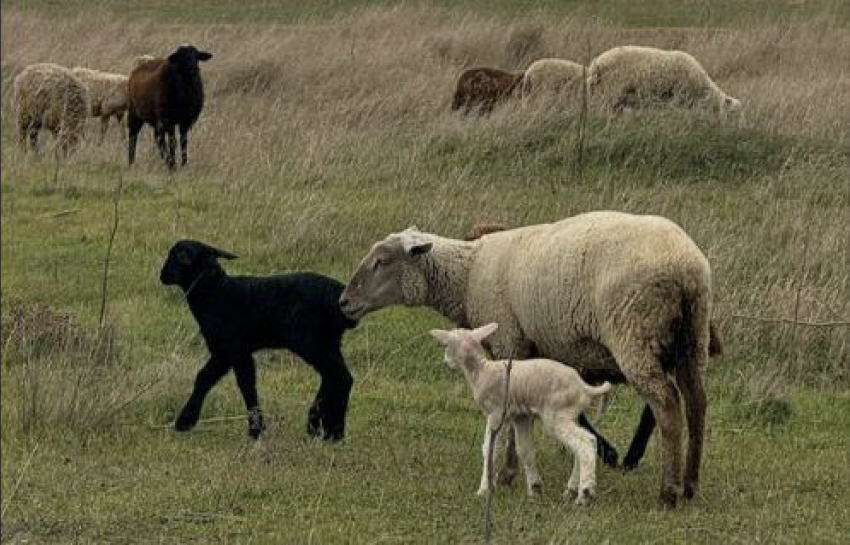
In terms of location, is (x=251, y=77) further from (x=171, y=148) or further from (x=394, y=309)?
(x=394, y=309)

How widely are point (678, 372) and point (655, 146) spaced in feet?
27.2

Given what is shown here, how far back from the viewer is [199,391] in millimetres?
8922

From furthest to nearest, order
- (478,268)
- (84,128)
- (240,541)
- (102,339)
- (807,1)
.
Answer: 1. (807,1)
2. (84,128)
3. (102,339)
4. (478,268)
5. (240,541)

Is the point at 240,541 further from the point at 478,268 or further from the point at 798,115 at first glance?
the point at 798,115

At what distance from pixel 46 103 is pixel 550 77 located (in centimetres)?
563

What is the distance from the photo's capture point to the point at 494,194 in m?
14.5

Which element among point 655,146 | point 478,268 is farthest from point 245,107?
point 478,268

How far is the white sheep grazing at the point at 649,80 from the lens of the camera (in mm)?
18203

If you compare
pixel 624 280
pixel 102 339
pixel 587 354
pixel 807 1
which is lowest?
pixel 807 1

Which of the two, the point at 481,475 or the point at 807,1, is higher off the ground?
the point at 481,475

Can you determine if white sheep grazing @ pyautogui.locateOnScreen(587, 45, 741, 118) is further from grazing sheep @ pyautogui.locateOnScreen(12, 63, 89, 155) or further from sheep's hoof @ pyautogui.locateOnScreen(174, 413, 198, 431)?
sheep's hoof @ pyautogui.locateOnScreen(174, 413, 198, 431)

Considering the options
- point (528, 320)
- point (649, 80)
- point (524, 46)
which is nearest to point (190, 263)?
point (528, 320)

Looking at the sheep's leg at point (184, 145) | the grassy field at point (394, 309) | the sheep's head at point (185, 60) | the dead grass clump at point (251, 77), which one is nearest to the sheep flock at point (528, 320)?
the grassy field at point (394, 309)

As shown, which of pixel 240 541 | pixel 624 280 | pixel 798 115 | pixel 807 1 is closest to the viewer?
pixel 240 541
